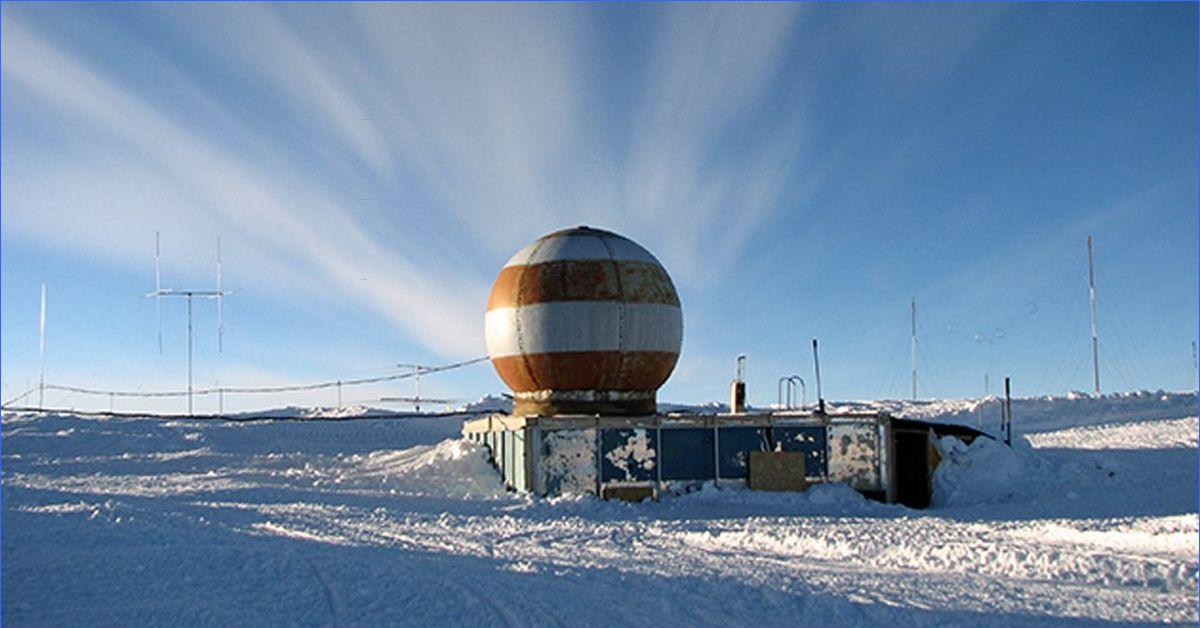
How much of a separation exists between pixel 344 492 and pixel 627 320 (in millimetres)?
7006

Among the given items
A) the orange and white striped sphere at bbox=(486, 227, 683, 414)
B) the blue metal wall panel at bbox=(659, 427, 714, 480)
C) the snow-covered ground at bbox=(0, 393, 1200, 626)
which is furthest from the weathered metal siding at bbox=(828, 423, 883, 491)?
the orange and white striped sphere at bbox=(486, 227, 683, 414)

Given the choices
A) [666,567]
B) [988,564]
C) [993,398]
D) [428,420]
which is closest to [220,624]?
[666,567]

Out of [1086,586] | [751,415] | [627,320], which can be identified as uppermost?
[627,320]

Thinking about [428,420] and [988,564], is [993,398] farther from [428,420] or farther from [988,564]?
[988,564]

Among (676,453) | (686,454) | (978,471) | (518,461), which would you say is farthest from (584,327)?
(978,471)

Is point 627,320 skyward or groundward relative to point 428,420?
skyward

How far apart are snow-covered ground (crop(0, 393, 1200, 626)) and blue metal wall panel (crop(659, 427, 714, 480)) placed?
53 cm

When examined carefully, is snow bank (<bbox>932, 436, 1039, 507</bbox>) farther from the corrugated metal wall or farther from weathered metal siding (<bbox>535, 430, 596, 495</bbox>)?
weathered metal siding (<bbox>535, 430, 596, 495</bbox>)

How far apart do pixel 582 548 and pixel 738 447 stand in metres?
9.06

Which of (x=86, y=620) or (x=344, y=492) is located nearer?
(x=86, y=620)

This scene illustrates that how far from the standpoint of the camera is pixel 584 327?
73.9ft

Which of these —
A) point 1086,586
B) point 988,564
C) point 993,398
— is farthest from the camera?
point 993,398

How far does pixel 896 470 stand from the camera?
77.7 ft

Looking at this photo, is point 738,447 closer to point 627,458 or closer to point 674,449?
point 674,449
